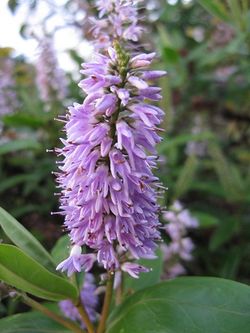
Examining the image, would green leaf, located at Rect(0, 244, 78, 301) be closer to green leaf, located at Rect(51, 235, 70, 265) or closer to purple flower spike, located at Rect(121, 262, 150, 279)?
purple flower spike, located at Rect(121, 262, 150, 279)

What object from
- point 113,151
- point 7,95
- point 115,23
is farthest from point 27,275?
point 7,95

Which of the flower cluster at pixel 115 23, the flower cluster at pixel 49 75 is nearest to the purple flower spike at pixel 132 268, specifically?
the flower cluster at pixel 115 23

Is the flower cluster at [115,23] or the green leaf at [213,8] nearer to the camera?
the flower cluster at [115,23]

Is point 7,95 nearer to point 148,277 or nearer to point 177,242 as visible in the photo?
point 177,242

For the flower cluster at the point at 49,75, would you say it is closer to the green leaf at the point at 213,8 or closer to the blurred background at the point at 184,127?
the blurred background at the point at 184,127

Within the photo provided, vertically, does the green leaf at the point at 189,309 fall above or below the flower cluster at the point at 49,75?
below

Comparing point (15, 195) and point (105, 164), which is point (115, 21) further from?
point (15, 195)

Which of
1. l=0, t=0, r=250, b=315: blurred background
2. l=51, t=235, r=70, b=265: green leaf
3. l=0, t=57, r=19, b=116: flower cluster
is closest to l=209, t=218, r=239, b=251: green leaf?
l=0, t=0, r=250, b=315: blurred background
